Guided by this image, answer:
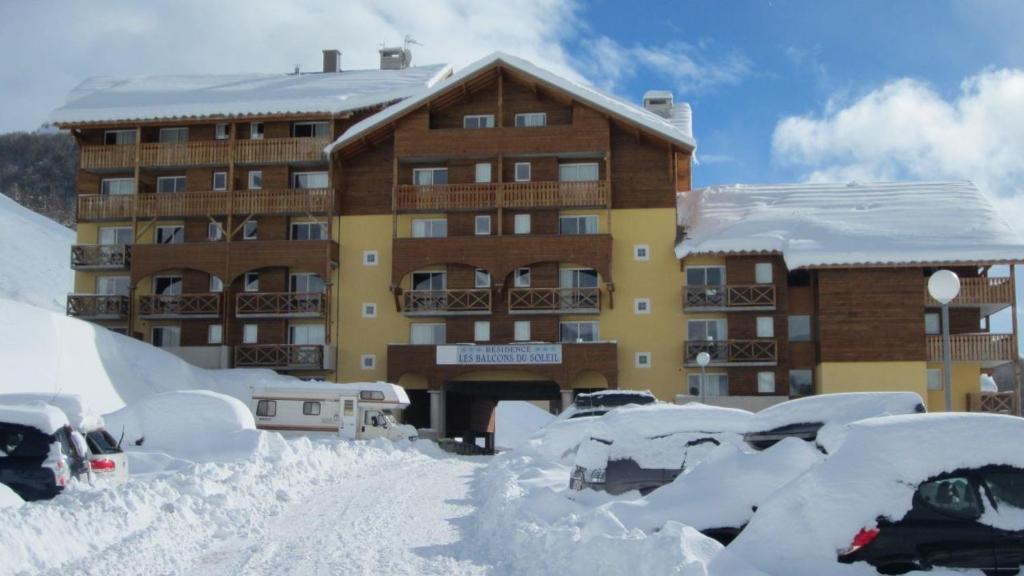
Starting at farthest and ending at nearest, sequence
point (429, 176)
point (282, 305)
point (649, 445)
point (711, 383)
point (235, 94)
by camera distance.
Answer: point (235, 94), point (429, 176), point (282, 305), point (711, 383), point (649, 445)

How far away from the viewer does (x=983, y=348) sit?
130 feet

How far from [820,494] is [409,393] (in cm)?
3763

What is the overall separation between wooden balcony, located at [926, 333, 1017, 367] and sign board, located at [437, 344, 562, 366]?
14.8 m

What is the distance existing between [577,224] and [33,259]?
53.9 meters

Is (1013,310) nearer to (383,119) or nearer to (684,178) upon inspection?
(684,178)

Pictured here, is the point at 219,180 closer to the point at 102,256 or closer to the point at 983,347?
the point at 102,256

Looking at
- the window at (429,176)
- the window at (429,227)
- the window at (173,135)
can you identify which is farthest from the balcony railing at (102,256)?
the window at (429,176)

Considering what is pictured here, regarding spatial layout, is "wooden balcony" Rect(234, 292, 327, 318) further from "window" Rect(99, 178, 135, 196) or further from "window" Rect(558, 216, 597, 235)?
"window" Rect(558, 216, 597, 235)

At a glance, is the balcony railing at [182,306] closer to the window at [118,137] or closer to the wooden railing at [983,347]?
the window at [118,137]

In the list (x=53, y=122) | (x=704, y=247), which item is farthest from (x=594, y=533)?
(x=53, y=122)

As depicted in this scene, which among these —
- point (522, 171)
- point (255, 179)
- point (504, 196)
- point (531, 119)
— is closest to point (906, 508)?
point (504, 196)

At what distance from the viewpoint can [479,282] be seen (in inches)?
1745

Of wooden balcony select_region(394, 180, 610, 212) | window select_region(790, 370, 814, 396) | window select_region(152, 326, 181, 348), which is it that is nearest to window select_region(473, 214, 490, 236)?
wooden balcony select_region(394, 180, 610, 212)

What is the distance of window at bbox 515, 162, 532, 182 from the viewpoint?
44.8 metres
